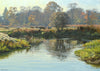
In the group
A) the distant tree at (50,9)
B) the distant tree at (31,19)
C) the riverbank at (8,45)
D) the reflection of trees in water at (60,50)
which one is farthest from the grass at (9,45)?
the distant tree at (31,19)

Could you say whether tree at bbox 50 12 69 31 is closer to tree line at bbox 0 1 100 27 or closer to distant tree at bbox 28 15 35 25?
tree line at bbox 0 1 100 27

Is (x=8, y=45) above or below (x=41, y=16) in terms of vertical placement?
below

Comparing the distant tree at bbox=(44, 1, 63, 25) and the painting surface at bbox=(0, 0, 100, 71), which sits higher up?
the distant tree at bbox=(44, 1, 63, 25)

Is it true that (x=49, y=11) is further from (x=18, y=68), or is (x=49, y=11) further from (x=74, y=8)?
(x=18, y=68)

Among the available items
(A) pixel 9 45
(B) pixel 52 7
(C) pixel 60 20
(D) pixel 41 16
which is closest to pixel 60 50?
(A) pixel 9 45

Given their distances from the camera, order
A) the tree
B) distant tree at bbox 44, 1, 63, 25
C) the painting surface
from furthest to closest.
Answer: distant tree at bbox 44, 1, 63, 25 → the tree → the painting surface

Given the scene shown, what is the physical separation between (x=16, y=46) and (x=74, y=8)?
4272 centimetres

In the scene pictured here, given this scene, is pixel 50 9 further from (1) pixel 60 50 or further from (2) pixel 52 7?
(1) pixel 60 50

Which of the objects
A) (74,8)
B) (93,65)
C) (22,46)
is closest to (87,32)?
(22,46)

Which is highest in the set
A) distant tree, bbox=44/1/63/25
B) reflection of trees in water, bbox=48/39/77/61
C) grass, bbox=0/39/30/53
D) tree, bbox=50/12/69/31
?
distant tree, bbox=44/1/63/25

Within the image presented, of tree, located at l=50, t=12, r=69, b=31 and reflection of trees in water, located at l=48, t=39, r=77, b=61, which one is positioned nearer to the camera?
reflection of trees in water, located at l=48, t=39, r=77, b=61

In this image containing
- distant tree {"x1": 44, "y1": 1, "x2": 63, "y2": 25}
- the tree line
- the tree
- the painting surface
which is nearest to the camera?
the painting surface

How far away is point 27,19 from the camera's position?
59500mm

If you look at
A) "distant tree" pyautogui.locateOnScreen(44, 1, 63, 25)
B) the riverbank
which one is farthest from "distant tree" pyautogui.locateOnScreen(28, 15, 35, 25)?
the riverbank
